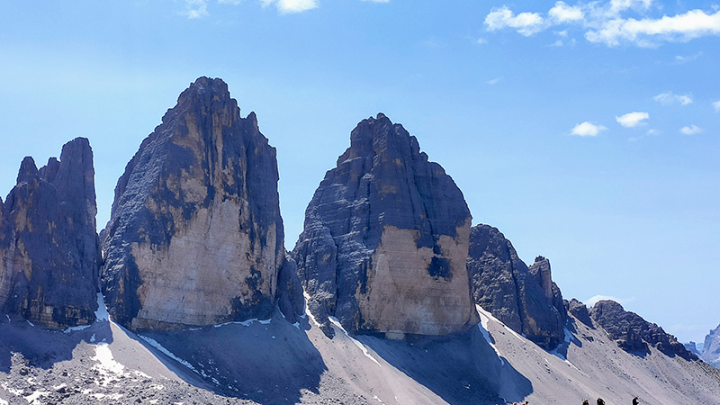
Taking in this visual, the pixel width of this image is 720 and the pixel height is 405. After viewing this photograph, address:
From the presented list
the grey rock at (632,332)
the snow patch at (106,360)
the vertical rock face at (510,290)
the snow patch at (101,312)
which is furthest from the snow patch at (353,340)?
the grey rock at (632,332)

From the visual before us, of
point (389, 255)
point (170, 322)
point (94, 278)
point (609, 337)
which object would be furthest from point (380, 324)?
point (609, 337)

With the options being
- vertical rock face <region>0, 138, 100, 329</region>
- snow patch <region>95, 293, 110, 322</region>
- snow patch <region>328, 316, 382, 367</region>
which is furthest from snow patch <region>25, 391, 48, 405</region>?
snow patch <region>328, 316, 382, 367</region>

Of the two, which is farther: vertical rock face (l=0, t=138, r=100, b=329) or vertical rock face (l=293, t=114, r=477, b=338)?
vertical rock face (l=293, t=114, r=477, b=338)

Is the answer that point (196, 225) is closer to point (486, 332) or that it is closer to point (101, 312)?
point (101, 312)

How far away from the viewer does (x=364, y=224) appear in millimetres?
81312

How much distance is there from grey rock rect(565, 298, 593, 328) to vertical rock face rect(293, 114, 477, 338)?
136 feet

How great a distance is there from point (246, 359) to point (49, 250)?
1574 centimetres

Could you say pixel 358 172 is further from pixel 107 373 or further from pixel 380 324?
pixel 107 373

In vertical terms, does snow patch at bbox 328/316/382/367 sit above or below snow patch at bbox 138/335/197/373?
above

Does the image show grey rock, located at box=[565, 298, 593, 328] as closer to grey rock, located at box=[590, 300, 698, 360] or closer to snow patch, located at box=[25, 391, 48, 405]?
grey rock, located at box=[590, 300, 698, 360]

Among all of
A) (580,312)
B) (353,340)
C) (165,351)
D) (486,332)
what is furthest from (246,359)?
(580,312)

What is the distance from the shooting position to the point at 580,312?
120812 millimetres

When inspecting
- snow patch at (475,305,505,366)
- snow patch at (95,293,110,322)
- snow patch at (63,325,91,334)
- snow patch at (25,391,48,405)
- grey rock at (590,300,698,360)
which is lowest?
snow patch at (25,391,48,405)

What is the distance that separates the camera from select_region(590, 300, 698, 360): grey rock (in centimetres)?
11944
